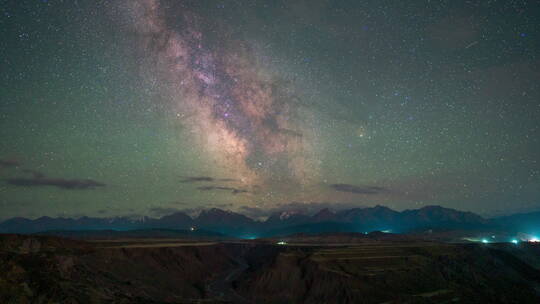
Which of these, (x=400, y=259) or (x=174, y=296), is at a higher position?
(x=400, y=259)

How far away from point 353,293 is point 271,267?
3145 centimetres

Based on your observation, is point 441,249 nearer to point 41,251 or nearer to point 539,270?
point 539,270

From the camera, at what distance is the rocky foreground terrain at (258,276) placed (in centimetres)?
6850

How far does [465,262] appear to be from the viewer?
12319 centimetres

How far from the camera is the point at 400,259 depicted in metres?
117

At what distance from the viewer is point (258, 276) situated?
111938 millimetres

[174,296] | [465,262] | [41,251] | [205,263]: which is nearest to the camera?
[41,251]

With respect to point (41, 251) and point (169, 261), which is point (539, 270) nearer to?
point (169, 261)

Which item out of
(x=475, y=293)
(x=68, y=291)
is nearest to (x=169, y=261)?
(x=68, y=291)

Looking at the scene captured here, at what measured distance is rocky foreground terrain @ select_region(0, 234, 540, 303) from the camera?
2697 inches

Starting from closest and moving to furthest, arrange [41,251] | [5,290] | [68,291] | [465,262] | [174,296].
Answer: [5,290] → [68,291] → [41,251] → [174,296] → [465,262]

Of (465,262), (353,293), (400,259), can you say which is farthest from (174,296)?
(465,262)

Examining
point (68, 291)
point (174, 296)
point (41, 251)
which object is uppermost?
point (41, 251)

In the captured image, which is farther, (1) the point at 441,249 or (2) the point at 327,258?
(1) the point at 441,249
